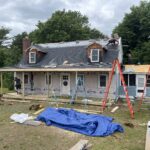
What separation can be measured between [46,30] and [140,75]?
27.2 metres

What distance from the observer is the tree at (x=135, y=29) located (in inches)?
1569

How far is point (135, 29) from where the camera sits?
41.3 metres

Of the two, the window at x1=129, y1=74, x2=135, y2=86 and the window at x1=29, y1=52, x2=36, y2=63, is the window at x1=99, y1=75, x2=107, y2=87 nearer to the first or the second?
the window at x1=129, y1=74, x2=135, y2=86

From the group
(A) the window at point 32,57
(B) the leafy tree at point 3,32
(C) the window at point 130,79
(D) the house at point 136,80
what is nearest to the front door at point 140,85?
(D) the house at point 136,80

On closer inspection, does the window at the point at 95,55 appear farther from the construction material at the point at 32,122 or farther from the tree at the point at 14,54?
the tree at the point at 14,54

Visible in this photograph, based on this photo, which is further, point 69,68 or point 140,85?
point 140,85

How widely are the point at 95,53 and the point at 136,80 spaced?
4.58 m

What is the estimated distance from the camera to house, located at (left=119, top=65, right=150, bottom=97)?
25.4m

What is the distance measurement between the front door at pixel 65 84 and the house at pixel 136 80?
5.07 meters

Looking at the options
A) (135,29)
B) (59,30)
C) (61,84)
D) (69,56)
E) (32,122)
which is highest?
(59,30)

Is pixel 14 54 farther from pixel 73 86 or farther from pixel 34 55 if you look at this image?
pixel 73 86

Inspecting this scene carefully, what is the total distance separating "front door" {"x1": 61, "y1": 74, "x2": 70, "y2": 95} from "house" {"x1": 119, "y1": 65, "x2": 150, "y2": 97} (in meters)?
5.07

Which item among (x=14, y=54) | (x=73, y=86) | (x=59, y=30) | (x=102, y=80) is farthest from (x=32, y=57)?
(x=14, y=54)

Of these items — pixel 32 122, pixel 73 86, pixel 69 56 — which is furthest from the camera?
pixel 69 56
